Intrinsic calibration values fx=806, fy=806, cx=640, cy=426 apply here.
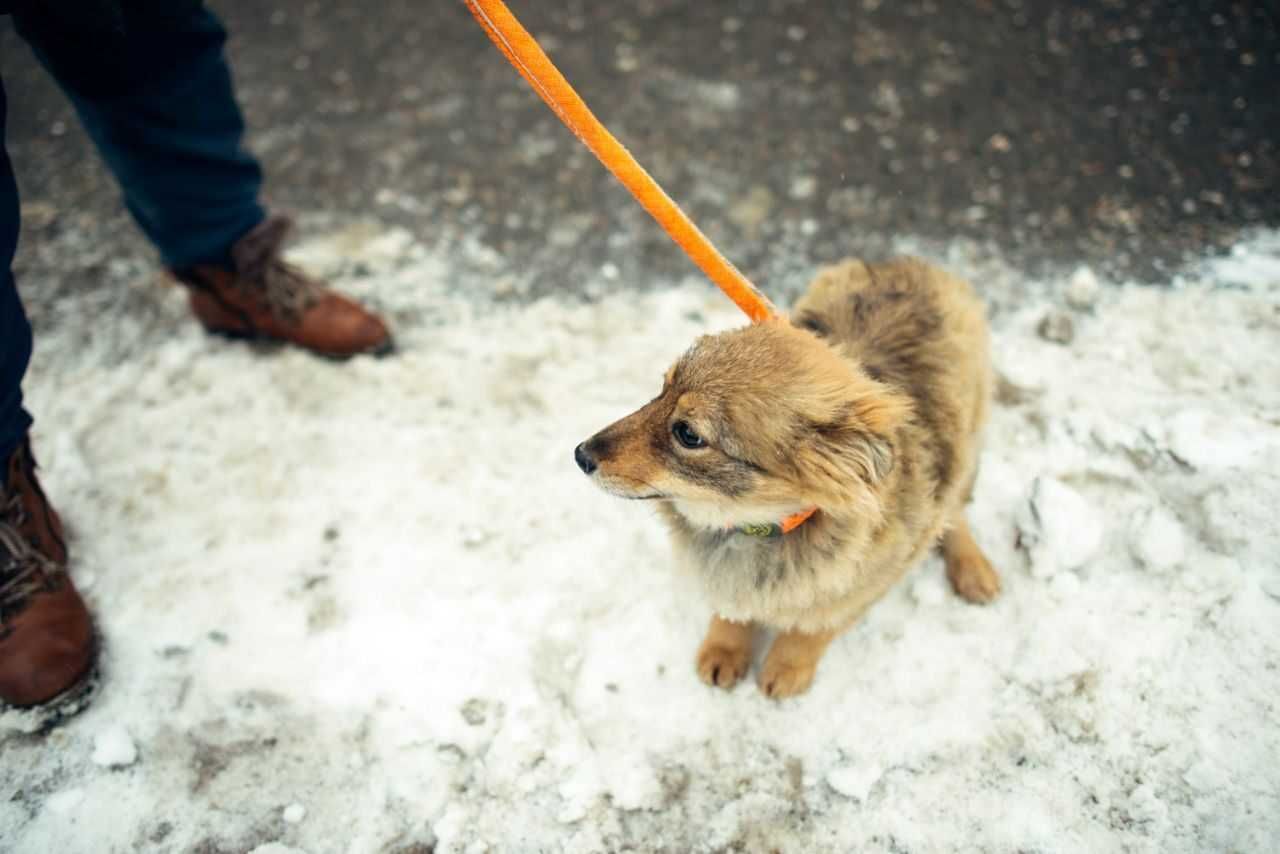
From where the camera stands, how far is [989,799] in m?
2.05

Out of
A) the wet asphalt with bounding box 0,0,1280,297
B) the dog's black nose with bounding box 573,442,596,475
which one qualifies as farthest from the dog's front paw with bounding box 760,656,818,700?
the wet asphalt with bounding box 0,0,1280,297

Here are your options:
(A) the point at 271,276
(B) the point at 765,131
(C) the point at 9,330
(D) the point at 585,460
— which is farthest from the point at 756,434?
(B) the point at 765,131

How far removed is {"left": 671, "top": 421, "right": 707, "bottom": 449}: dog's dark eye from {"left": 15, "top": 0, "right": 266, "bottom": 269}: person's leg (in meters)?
1.71

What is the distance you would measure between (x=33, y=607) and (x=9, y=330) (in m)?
0.78

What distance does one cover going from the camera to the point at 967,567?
93.4 inches

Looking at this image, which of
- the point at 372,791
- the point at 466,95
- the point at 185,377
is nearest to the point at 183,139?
the point at 185,377

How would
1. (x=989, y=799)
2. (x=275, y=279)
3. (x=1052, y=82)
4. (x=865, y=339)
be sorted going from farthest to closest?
1. (x=1052, y=82)
2. (x=275, y=279)
3. (x=865, y=339)
4. (x=989, y=799)

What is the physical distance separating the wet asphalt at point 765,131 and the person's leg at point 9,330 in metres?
1.49

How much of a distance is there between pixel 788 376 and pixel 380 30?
12.7 ft

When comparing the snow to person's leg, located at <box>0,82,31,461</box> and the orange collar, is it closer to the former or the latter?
person's leg, located at <box>0,82,31,461</box>

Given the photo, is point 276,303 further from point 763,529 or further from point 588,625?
point 763,529

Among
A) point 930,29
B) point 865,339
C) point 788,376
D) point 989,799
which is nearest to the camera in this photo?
point 788,376

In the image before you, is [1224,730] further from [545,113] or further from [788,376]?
[545,113]

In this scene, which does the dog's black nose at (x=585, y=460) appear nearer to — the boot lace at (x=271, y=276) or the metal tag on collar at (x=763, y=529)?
the metal tag on collar at (x=763, y=529)
